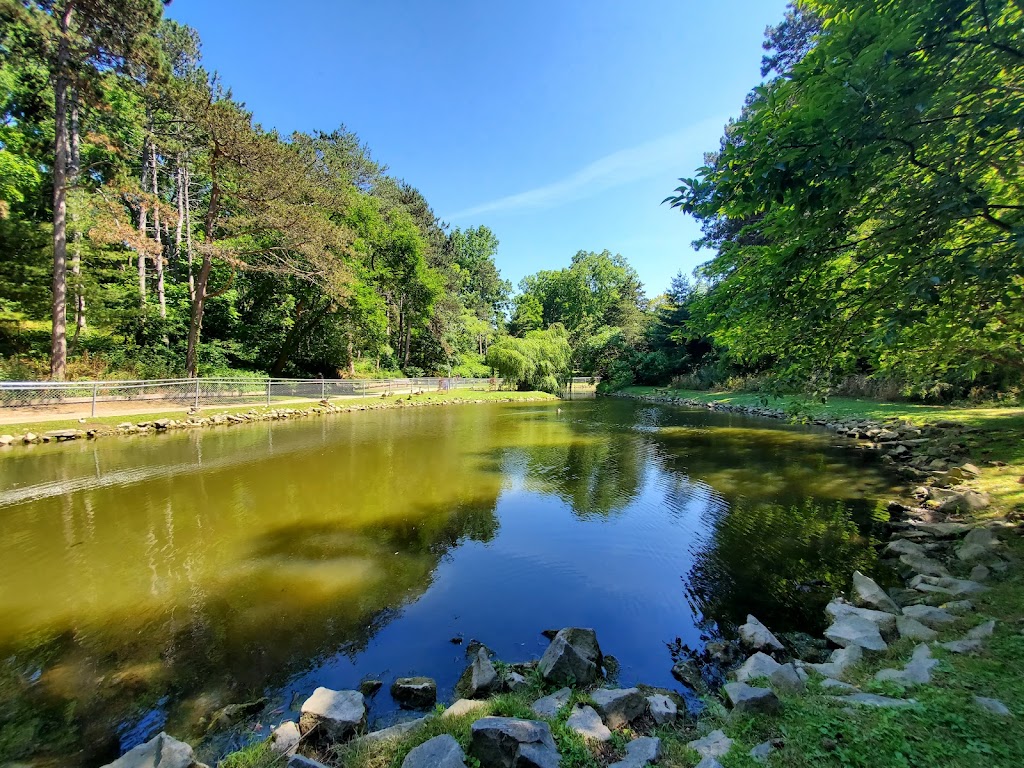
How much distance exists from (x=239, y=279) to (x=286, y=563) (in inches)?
1226

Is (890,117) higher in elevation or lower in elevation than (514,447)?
higher

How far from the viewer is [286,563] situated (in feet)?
20.0

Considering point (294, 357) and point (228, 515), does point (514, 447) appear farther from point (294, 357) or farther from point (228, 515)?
point (294, 357)

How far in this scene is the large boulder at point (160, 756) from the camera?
8.71 feet

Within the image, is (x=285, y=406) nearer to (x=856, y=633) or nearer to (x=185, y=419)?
(x=185, y=419)

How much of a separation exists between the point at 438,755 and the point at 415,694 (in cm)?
123

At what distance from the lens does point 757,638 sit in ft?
13.8

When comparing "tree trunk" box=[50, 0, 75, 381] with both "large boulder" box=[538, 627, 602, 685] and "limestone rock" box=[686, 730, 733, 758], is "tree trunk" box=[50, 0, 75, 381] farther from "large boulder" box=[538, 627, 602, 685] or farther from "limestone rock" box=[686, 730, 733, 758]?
"limestone rock" box=[686, 730, 733, 758]

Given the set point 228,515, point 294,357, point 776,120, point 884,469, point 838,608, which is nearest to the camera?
point 838,608

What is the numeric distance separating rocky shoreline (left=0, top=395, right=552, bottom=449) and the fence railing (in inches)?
46.7

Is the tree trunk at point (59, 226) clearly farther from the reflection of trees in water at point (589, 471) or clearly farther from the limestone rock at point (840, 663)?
the limestone rock at point (840, 663)

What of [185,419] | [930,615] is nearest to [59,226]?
[185,419]

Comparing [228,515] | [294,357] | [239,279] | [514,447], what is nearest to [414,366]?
[294,357]

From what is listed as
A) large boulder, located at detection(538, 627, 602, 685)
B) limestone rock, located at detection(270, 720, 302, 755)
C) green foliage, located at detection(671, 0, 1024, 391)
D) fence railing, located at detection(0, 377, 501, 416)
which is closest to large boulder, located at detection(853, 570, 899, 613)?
green foliage, located at detection(671, 0, 1024, 391)
